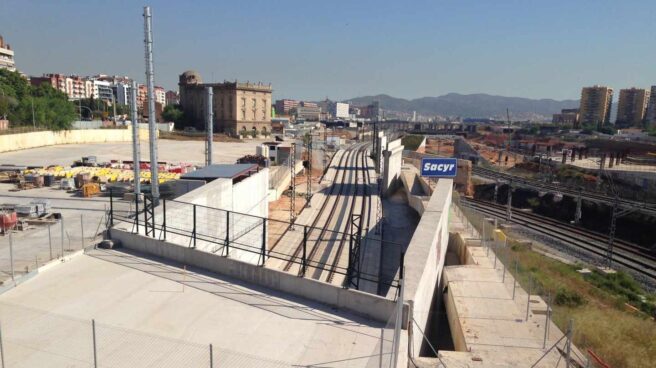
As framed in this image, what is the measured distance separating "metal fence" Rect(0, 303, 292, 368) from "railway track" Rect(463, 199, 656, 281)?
3092 cm

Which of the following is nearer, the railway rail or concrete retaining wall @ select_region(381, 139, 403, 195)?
the railway rail

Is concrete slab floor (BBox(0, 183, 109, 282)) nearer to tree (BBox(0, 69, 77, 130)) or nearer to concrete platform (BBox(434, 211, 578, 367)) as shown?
concrete platform (BBox(434, 211, 578, 367))

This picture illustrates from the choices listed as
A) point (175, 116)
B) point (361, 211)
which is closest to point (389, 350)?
point (361, 211)

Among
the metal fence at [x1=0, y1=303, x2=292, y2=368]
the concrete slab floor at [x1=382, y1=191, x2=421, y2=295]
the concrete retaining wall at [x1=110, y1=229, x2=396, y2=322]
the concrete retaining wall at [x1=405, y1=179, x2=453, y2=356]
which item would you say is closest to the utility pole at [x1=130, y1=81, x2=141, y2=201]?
the concrete retaining wall at [x1=110, y1=229, x2=396, y2=322]

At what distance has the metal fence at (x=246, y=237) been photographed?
40.1ft

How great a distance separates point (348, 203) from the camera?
41.2m

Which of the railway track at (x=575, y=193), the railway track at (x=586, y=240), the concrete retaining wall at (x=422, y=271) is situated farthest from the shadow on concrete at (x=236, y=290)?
the railway track at (x=575, y=193)

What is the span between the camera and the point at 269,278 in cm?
1127

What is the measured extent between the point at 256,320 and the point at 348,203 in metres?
31.9

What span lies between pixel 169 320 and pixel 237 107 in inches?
4155

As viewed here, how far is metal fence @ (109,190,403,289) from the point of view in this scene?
1224 cm

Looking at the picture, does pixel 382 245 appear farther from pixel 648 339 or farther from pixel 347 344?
pixel 347 344

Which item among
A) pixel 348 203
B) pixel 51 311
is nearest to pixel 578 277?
pixel 348 203

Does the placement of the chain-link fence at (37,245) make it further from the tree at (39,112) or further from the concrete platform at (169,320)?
the tree at (39,112)
